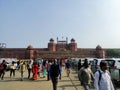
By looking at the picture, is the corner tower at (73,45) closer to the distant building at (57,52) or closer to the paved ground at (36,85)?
the distant building at (57,52)

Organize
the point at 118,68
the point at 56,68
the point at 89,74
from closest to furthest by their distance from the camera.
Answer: the point at 89,74
the point at 56,68
the point at 118,68

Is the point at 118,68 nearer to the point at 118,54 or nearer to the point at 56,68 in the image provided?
the point at 56,68

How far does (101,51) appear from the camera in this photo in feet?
281

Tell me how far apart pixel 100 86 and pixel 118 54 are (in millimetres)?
91364

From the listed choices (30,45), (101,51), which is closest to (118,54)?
(101,51)

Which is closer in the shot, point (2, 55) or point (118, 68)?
point (118, 68)

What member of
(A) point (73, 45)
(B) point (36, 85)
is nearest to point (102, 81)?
(B) point (36, 85)

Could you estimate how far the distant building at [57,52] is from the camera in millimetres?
85062

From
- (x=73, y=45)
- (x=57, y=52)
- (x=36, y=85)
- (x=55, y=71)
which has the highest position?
(x=73, y=45)

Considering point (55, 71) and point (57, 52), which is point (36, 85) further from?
point (57, 52)

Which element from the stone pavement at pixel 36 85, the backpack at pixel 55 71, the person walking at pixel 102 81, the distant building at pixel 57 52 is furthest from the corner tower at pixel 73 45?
the person walking at pixel 102 81

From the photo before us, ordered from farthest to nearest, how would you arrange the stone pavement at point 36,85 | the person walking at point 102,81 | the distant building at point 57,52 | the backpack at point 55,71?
the distant building at point 57,52 → the stone pavement at point 36,85 → the backpack at point 55,71 → the person walking at point 102,81

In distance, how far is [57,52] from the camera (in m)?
86.1

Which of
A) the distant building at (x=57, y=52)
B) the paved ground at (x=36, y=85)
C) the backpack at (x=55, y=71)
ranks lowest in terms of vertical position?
the paved ground at (x=36, y=85)
